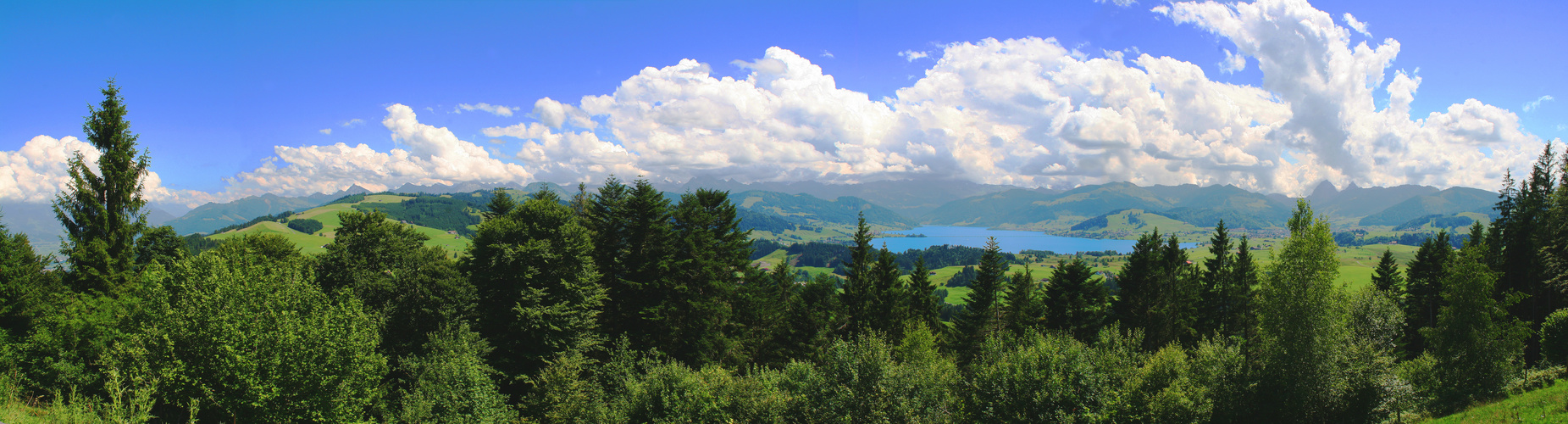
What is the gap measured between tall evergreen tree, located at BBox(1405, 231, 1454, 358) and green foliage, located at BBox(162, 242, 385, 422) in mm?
64335

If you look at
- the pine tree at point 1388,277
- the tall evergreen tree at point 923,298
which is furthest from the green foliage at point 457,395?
the pine tree at point 1388,277

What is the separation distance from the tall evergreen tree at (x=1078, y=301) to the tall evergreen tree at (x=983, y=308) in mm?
3724

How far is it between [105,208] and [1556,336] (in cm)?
6730

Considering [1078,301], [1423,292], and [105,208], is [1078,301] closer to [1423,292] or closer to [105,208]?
[1423,292]

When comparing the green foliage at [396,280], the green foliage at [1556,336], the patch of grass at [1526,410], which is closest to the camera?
the patch of grass at [1526,410]

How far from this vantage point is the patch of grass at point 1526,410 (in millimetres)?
18781

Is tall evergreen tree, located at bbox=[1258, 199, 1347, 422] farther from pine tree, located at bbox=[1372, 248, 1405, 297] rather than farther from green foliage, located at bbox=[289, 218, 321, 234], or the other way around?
green foliage, located at bbox=[289, 218, 321, 234]

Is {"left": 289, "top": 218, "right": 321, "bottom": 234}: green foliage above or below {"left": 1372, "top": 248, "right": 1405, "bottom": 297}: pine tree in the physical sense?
below

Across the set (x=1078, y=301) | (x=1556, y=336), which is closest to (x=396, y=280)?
(x=1078, y=301)

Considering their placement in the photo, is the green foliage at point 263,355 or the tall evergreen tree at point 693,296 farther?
the tall evergreen tree at point 693,296

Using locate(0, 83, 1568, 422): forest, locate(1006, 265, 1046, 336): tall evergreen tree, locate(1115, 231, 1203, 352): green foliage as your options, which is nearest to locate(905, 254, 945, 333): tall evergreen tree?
locate(0, 83, 1568, 422): forest

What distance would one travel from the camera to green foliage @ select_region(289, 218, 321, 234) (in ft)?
584

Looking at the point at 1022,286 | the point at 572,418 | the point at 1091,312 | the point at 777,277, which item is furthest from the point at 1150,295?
the point at 572,418

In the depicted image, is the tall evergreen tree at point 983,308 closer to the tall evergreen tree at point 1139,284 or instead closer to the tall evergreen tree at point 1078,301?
the tall evergreen tree at point 1078,301
